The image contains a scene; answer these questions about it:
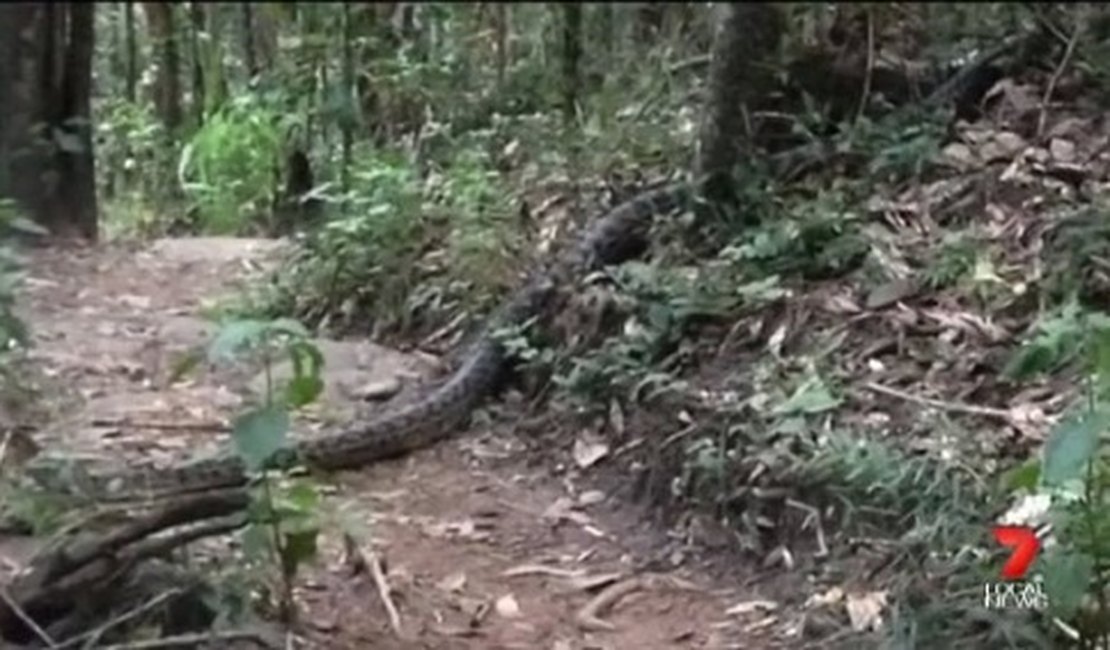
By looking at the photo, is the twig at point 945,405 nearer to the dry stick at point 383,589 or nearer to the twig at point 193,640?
the dry stick at point 383,589

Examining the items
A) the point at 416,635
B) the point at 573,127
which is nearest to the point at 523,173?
the point at 573,127

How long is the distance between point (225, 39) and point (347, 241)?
14.6 ft

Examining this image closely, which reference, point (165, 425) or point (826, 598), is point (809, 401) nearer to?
point (826, 598)

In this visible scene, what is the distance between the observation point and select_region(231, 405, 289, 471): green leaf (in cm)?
324

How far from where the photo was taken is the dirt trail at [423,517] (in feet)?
12.8

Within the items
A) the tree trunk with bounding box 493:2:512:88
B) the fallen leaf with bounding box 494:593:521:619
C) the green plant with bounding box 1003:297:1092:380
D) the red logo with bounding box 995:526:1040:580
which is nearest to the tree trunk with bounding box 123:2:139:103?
the tree trunk with bounding box 493:2:512:88

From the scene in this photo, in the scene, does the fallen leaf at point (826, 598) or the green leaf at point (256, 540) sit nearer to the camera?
the green leaf at point (256, 540)

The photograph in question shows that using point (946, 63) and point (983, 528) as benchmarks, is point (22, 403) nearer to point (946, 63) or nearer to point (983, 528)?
point (983, 528)

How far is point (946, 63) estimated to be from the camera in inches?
278

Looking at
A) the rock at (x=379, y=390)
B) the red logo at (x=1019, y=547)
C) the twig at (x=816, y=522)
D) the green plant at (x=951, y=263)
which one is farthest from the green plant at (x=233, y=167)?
the red logo at (x=1019, y=547)

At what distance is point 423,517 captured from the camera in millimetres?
4711

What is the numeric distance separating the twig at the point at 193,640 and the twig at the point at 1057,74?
3448mm

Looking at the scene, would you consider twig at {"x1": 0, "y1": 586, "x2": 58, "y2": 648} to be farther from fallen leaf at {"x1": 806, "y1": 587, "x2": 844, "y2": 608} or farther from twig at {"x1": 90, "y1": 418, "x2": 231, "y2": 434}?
twig at {"x1": 90, "y1": 418, "x2": 231, "y2": 434}

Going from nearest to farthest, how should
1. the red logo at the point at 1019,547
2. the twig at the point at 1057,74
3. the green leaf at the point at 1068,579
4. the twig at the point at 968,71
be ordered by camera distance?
1. the green leaf at the point at 1068,579
2. the red logo at the point at 1019,547
3. the twig at the point at 1057,74
4. the twig at the point at 968,71
